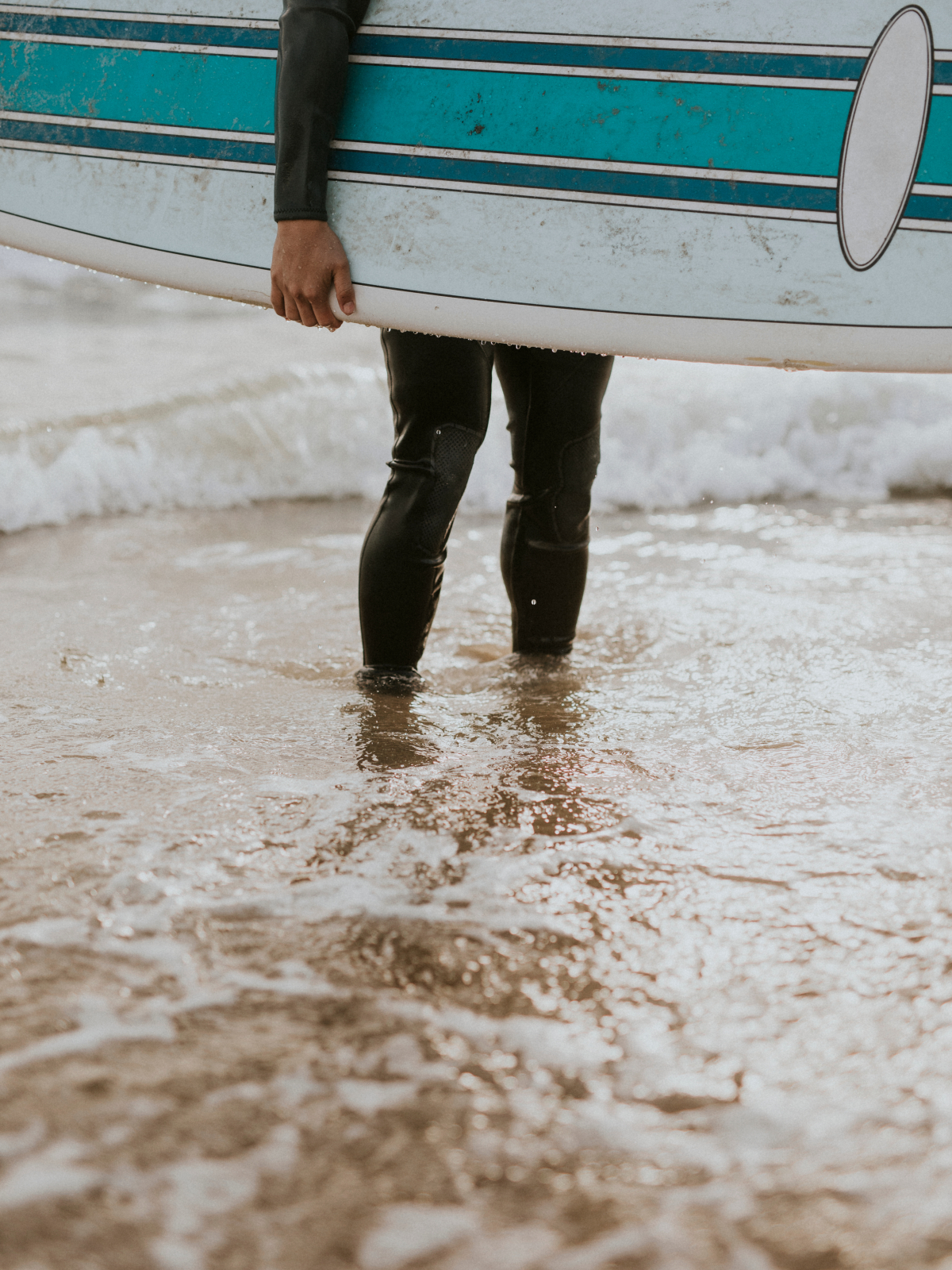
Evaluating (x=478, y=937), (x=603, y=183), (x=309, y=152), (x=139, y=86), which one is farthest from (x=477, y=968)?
(x=139, y=86)

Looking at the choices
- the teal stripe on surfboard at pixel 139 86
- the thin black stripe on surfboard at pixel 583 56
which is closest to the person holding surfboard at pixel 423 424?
the thin black stripe on surfboard at pixel 583 56

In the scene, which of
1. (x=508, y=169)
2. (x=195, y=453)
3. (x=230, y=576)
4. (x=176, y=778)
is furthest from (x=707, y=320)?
(x=195, y=453)

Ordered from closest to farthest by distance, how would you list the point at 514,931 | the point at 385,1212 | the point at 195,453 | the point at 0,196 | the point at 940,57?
the point at 385,1212 → the point at 514,931 → the point at 940,57 → the point at 0,196 → the point at 195,453

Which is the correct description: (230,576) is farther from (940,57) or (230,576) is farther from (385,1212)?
(385,1212)

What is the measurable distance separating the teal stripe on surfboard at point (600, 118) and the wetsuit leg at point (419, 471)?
1.16 ft

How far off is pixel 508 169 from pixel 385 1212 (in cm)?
163

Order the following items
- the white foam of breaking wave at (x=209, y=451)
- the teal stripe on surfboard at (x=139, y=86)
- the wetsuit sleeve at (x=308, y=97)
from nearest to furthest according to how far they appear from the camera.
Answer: the wetsuit sleeve at (x=308, y=97) → the teal stripe on surfboard at (x=139, y=86) → the white foam of breaking wave at (x=209, y=451)

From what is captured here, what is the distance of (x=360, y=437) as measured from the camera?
4.62 metres

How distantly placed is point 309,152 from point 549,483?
2.31 feet

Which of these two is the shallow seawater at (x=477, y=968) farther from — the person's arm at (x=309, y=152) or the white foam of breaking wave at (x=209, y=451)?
the white foam of breaking wave at (x=209, y=451)

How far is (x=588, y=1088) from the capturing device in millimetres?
932

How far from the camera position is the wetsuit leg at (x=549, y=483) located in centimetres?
200

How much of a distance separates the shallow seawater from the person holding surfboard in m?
0.15

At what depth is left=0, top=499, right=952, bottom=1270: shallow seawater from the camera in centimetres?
81
